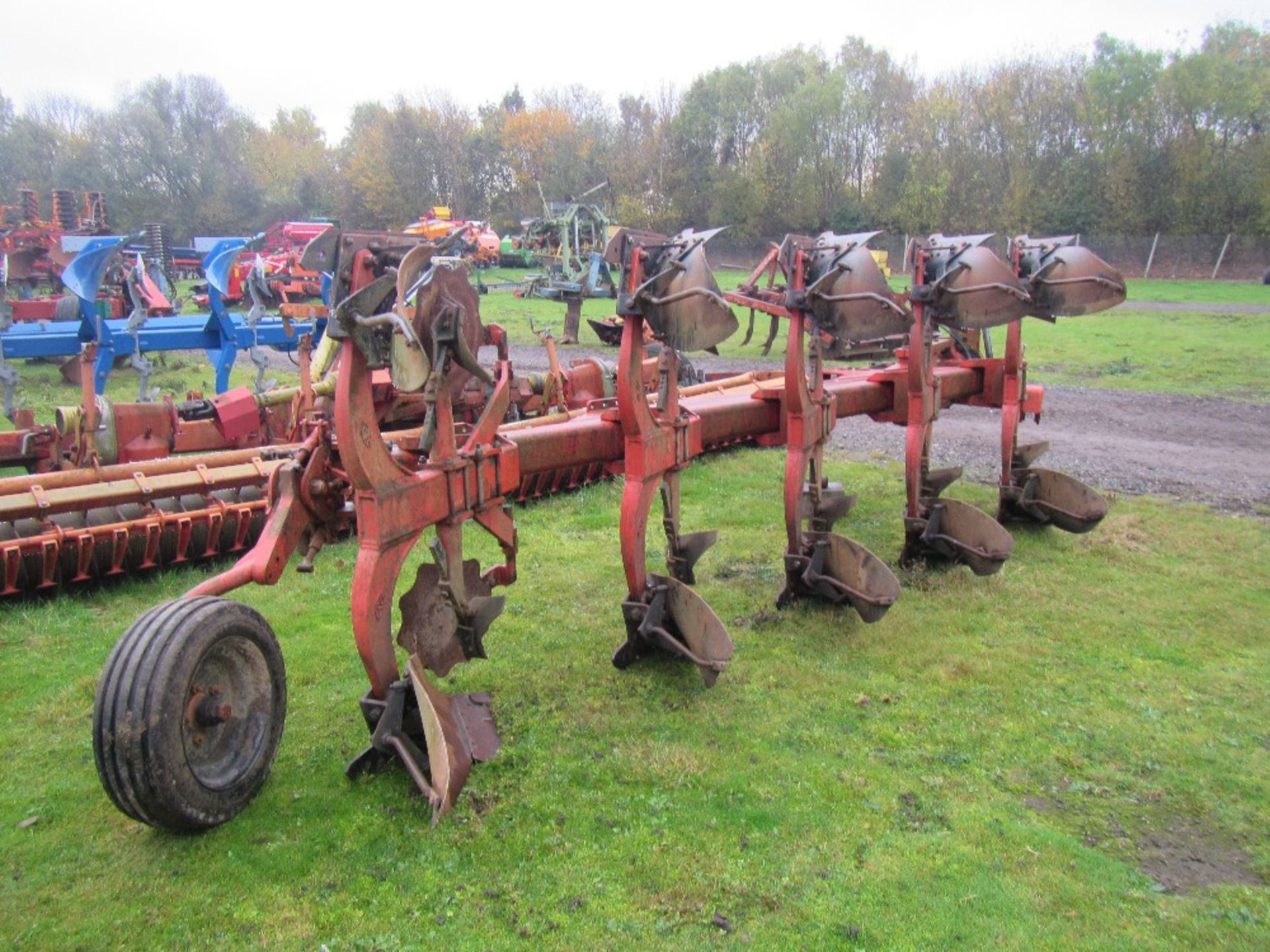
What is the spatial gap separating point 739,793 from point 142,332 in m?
8.02

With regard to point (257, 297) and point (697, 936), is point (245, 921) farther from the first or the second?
point (257, 297)

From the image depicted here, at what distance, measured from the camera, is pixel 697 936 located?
9.37ft

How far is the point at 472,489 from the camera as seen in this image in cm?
386

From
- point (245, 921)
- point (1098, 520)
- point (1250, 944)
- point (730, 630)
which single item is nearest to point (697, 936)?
point (245, 921)

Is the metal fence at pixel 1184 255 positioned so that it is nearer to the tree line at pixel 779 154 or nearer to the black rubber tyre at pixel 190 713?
the tree line at pixel 779 154

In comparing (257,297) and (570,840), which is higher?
(257,297)

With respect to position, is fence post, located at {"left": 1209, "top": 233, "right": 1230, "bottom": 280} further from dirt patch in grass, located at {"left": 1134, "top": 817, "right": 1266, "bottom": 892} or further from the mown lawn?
dirt patch in grass, located at {"left": 1134, "top": 817, "right": 1266, "bottom": 892}

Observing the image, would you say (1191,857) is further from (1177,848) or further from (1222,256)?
(1222,256)

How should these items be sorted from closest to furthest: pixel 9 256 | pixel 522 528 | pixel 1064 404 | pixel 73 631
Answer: pixel 73 631, pixel 522 528, pixel 1064 404, pixel 9 256

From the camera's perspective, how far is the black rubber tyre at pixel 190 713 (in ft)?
9.61

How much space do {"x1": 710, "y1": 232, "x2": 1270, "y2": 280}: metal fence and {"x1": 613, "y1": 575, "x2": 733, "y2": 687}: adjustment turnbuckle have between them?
28.7 m

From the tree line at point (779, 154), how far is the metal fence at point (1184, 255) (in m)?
1.22

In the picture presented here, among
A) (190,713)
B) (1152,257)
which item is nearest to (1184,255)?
(1152,257)

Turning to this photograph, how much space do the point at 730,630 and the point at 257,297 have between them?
7.69 metres
